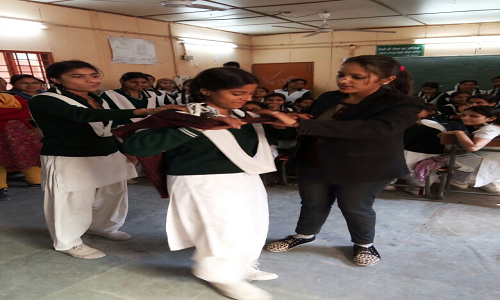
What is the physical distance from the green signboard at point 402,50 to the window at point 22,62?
23.9ft

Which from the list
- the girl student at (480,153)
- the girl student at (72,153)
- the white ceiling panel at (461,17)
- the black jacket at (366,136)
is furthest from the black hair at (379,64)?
the white ceiling panel at (461,17)

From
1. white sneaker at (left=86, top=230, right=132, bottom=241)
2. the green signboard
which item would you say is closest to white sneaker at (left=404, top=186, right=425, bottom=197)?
white sneaker at (left=86, top=230, right=132, bottom=241)

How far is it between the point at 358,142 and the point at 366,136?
17 centimetres

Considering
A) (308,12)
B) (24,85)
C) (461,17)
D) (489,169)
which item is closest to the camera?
(489,169)

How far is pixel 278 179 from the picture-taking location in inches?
166

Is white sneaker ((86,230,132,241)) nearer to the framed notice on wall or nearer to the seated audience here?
the seated audience

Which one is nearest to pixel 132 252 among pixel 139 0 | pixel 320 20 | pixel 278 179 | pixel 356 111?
pixel 356 111

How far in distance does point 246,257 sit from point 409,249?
1.32m

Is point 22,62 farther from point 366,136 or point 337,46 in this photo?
point 337,46

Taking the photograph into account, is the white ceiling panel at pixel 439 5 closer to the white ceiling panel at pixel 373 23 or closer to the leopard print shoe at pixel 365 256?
the white ceiling panel at pixel 373 23

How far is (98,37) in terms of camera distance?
5680mm

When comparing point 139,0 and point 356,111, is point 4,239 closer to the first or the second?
point 356,111

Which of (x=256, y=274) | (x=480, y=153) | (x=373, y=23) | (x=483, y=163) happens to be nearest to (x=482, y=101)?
(x=480, y=153)

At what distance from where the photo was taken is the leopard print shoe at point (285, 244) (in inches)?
91.6
